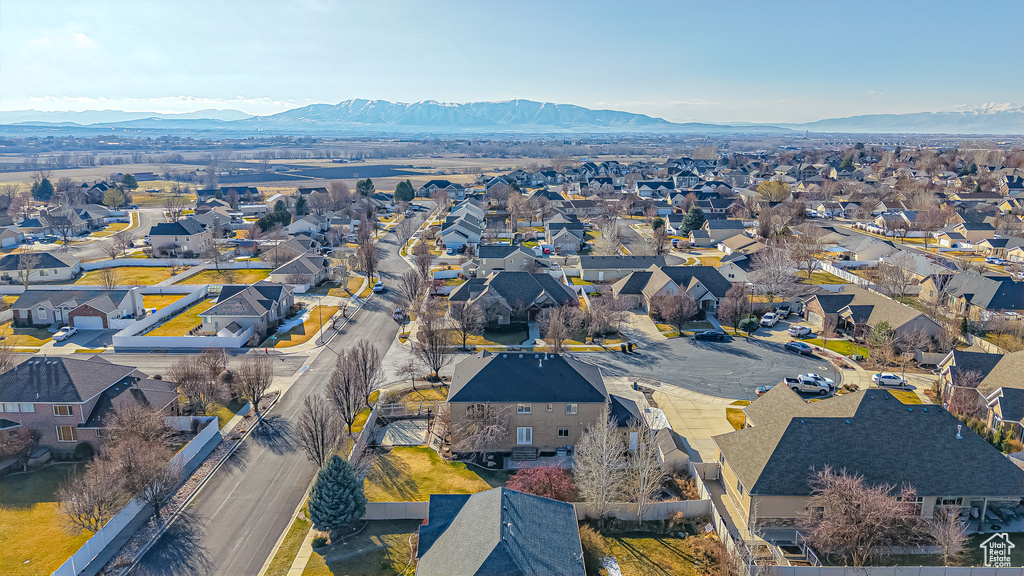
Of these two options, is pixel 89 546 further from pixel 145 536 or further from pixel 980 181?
pixel 980 181

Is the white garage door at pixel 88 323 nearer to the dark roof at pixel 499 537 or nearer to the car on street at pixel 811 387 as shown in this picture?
the dark roof at pixel 499 537

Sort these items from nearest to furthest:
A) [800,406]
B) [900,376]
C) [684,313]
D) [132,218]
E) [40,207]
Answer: [800,406] → [900,376] → [684,313] → [132,218] → [40,207]

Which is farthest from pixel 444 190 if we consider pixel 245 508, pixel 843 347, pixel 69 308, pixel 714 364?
pixel 245 508

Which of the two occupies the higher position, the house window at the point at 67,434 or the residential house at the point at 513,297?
the residential house at the point at 513,297

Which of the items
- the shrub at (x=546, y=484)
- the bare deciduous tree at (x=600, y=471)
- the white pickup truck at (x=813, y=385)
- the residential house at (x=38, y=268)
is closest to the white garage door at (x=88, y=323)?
the residential house at (x=38, y=268)

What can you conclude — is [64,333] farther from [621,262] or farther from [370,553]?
[621,262]

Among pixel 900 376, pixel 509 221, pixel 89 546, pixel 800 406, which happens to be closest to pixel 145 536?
pixel 89 546
